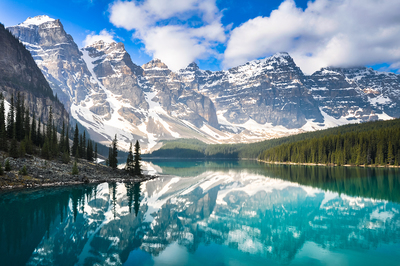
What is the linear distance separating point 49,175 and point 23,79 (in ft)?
508

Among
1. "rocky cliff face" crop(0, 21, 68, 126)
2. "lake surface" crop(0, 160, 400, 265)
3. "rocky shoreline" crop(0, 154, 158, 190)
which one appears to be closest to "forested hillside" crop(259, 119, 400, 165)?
"lake surface" crop(0, 160, 400, 265)

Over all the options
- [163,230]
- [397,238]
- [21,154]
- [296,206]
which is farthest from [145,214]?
[21,154]

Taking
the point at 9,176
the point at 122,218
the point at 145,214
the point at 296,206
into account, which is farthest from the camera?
the point at 9,176

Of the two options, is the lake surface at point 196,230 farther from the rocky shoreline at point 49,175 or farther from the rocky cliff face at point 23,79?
the rocky cliff face at point 23,79

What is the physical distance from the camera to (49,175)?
43906 millimetres

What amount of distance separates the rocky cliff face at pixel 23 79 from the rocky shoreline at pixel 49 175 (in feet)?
373

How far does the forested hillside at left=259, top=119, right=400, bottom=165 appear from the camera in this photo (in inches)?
3275

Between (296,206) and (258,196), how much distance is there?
7836mm

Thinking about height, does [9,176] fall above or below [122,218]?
above

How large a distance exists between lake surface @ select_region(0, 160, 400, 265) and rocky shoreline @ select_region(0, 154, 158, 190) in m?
5.06

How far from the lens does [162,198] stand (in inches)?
1439

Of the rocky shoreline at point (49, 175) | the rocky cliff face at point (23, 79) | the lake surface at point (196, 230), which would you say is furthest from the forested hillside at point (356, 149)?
the rocky cliff face at point (23, 79)

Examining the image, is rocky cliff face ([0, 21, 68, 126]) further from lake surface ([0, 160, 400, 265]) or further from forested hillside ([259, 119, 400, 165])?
lake surface ([0, 160, 400, 265])

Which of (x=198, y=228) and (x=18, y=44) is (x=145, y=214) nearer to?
(x=198, y=228)
